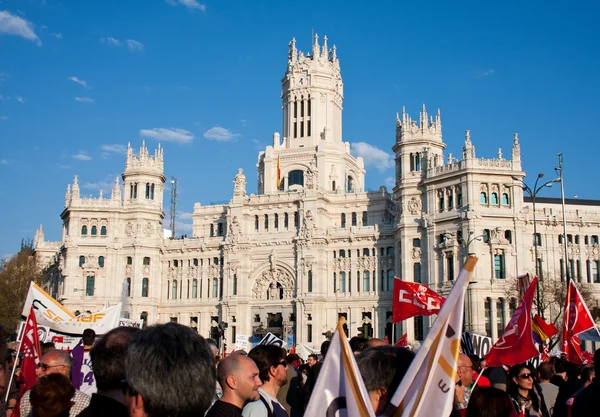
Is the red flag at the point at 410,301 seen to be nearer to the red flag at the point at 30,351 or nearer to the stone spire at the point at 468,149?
the red flag at the point at 30,351

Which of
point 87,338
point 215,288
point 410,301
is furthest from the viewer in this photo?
point 215,288

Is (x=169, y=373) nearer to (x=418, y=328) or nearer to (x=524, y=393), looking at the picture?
(x=524, y=393)

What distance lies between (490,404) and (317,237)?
6816 cm

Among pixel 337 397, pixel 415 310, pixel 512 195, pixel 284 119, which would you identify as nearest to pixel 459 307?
pixel 337 397

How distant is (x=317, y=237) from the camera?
74.6 meters

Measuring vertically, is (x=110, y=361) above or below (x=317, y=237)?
below

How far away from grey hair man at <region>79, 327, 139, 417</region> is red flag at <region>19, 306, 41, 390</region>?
237 inches

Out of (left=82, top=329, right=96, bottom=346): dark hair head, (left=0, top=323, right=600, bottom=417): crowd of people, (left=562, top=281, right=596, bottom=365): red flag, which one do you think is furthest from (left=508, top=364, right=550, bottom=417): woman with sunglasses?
(left=562, top=281, right=596, bottom=365): red flag

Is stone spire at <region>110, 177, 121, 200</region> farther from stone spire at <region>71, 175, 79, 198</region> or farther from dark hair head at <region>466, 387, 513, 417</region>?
dark hair head at <region>466, 387, 513, 417</region>

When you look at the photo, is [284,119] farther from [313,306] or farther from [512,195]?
[512,195]

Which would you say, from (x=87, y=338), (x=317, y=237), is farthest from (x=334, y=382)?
(x=317, y=237)

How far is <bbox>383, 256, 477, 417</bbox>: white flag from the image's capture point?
5086 mm

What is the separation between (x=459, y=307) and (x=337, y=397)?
117cm

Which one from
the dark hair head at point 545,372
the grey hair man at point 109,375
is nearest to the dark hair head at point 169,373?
the grey hair man at point 109,375
